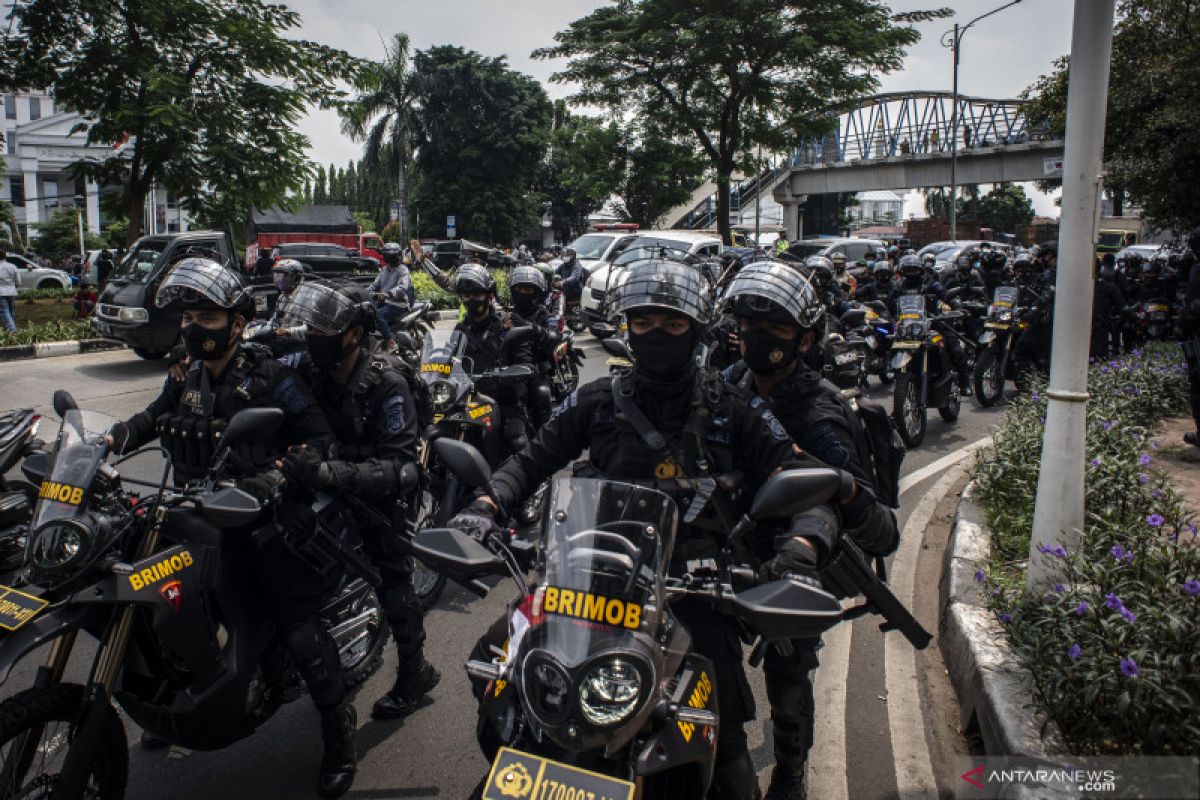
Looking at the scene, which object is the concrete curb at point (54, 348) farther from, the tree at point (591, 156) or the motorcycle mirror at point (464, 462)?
the tree at point (591, 156)

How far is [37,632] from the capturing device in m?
2.54

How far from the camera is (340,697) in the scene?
10.6ft

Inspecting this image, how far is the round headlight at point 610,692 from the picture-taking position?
6.03 feet

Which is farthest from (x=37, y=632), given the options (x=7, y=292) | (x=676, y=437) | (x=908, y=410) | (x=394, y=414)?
(x=7, y=292)

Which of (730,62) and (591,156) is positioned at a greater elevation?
(730,62)

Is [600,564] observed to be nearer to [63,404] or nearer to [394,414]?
[394,414]

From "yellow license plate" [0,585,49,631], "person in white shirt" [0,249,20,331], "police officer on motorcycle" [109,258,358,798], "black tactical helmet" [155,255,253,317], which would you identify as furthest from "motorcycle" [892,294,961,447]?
"person in white shirt" [0,249,20,331]

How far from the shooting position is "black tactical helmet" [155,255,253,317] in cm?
349

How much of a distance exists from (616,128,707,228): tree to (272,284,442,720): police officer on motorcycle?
25.0 m

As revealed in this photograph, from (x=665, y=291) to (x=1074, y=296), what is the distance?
240 centimetres

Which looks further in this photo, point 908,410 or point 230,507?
point 908,410

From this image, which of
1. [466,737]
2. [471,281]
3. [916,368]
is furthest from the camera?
[916,368]

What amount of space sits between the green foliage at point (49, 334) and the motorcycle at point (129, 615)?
1237 centimetres

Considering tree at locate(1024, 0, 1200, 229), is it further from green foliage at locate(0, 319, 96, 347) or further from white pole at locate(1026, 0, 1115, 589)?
green foliage at locate(0, 319, 96, 347)
